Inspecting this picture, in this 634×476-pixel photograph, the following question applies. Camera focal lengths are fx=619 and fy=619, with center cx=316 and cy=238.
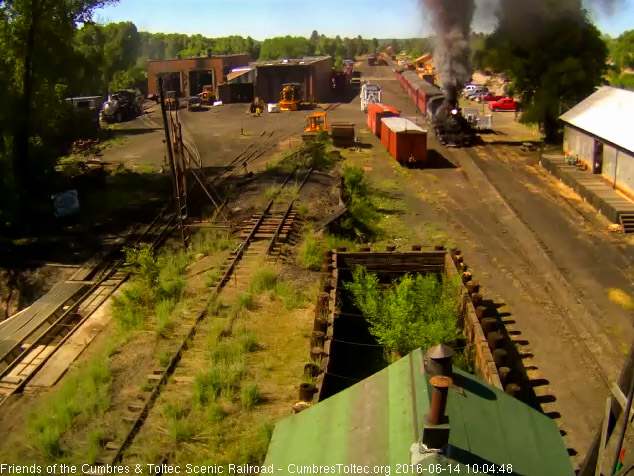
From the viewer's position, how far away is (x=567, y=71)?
101ft

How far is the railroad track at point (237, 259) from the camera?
8.73 metres

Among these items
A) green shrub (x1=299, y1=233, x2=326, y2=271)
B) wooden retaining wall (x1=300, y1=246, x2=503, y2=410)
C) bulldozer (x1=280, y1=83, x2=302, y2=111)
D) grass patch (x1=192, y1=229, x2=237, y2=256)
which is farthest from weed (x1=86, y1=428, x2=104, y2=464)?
bulldozer (x1=280, y1=83, x2=302, y2=111)

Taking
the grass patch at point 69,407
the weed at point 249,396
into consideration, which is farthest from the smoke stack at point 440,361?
the grass patch at point 69,407

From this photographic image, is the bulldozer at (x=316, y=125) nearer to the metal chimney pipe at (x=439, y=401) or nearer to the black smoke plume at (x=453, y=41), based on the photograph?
the black smoke plume at (x=453, y=41)

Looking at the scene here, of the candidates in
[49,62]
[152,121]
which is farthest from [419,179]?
[152,121]

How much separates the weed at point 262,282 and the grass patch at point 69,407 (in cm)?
382

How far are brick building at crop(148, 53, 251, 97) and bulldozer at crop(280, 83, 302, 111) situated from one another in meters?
14.3

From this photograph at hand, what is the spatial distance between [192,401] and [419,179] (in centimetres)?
1930

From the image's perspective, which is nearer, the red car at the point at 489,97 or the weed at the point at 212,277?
the weed at the point at 212,277

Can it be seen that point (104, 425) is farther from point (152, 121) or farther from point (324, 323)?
point (152, 121)

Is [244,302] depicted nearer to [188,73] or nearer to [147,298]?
[147,298]

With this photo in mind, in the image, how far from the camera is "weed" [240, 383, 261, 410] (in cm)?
938

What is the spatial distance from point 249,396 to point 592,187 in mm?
18351

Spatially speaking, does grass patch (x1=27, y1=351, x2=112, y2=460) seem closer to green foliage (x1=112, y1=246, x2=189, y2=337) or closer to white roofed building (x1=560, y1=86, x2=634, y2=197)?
green foliage (x1=112, y1=246, x2=189, y2=337)
